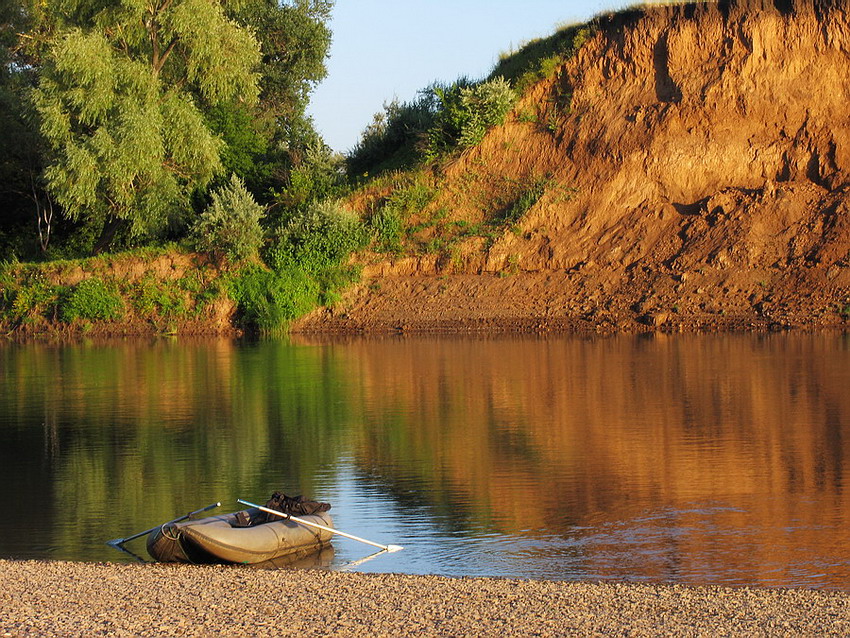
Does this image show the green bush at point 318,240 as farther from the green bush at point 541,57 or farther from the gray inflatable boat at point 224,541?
the gray inflatable boat at point 224,541

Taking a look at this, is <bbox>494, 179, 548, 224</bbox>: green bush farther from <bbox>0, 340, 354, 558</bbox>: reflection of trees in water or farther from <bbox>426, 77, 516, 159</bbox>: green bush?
<bbox>0, 340, 354, 558</bbox>: reflection of trees in water

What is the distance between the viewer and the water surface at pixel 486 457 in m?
10.9

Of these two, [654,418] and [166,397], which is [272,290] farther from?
[654,418]

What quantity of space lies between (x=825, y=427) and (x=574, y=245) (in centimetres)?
2236

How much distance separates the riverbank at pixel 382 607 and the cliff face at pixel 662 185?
1047 inches

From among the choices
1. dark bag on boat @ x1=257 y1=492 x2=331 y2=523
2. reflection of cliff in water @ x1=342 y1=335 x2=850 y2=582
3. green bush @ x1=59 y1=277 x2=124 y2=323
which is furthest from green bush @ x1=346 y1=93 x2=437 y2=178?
dark bag on boat @ x1=257 y1=492 x2=331 y2=523

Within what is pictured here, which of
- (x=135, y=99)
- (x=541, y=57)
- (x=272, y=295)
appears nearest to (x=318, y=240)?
(x=272, y=295)

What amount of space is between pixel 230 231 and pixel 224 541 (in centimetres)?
3104

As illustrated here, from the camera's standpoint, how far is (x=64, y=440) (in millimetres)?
17906

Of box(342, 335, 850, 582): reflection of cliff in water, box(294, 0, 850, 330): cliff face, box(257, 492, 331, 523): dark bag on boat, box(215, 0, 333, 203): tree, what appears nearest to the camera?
box(257, 492, 331, 523): dark bag on boat

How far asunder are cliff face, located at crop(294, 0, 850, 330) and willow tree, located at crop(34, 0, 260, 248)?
824 centimetres

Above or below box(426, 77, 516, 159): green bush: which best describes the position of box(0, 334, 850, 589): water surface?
below

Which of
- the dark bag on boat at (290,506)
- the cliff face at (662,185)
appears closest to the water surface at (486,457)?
the dark bag on boat at (290,506)

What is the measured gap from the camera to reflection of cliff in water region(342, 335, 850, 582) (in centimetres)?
1178
